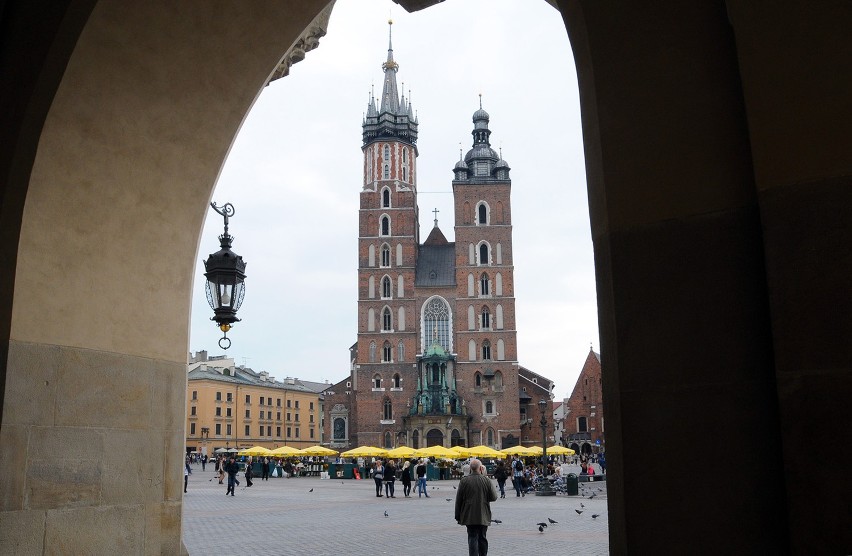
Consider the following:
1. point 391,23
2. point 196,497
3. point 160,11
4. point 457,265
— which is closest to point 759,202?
point 160,11

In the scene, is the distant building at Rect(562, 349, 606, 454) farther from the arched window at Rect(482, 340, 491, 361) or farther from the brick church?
the arched window at Rect(482, 340, 491, 361)

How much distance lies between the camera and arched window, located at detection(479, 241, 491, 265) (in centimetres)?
7300

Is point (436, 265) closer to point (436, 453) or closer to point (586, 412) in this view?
point (586, 412)

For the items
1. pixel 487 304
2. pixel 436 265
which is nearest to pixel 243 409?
pixel 436 265

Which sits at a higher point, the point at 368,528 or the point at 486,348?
the point at 486,348

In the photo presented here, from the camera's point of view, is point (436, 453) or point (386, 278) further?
point (386, 278)

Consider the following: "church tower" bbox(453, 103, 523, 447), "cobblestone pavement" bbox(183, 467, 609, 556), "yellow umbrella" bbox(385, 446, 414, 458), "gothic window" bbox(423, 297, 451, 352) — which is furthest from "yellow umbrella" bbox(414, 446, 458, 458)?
"gothic window" bbox(423, 297, 451, 352)

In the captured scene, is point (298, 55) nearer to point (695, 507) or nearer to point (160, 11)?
point (160, 11)

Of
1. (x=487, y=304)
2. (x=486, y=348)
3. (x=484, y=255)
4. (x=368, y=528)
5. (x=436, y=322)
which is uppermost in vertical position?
(x=484, y=255)

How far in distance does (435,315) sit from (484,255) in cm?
735

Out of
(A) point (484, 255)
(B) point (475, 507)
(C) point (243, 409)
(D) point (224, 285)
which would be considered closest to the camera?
(D) point (224, 285)

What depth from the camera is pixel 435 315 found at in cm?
7400

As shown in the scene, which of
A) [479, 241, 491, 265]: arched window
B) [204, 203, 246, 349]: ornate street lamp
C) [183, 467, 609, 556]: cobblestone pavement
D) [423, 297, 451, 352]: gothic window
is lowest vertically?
[183, 467, 609, 556]: cobblestone pavement

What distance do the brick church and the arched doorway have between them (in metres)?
0.09
